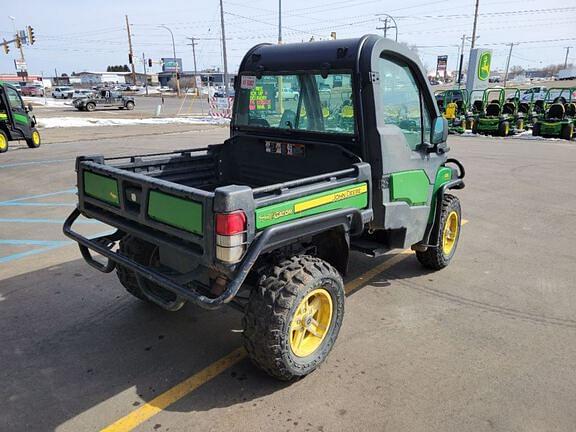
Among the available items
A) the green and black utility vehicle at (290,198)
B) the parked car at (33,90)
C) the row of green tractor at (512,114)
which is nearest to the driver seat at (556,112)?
the row of green tractor at (512,114)

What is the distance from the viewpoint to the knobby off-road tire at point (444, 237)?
4734mm

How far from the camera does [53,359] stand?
11.1 feet

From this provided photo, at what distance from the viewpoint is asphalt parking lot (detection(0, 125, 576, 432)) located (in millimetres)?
2814

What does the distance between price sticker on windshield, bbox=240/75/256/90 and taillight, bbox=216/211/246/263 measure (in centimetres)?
227

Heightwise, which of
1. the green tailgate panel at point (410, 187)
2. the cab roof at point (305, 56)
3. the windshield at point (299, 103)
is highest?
the cab roof at point (305, 56)

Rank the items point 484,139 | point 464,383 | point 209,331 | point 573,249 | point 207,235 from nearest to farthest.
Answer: point 207,235
point 464,383
point 209,331
point 573,249
point 484,139

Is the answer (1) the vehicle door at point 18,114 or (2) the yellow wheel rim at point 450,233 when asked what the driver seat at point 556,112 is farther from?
(1) the vehicle door at point 18,114

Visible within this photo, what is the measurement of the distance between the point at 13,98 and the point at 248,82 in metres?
13.9

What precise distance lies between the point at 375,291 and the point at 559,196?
6083mm

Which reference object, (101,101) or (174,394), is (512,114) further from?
(101,101)

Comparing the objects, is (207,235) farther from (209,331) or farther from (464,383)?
(464,383)

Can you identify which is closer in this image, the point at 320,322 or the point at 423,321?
the point at 320,322

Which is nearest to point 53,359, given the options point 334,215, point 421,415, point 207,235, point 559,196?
point 207,235

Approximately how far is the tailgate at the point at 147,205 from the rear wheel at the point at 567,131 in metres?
18.7
